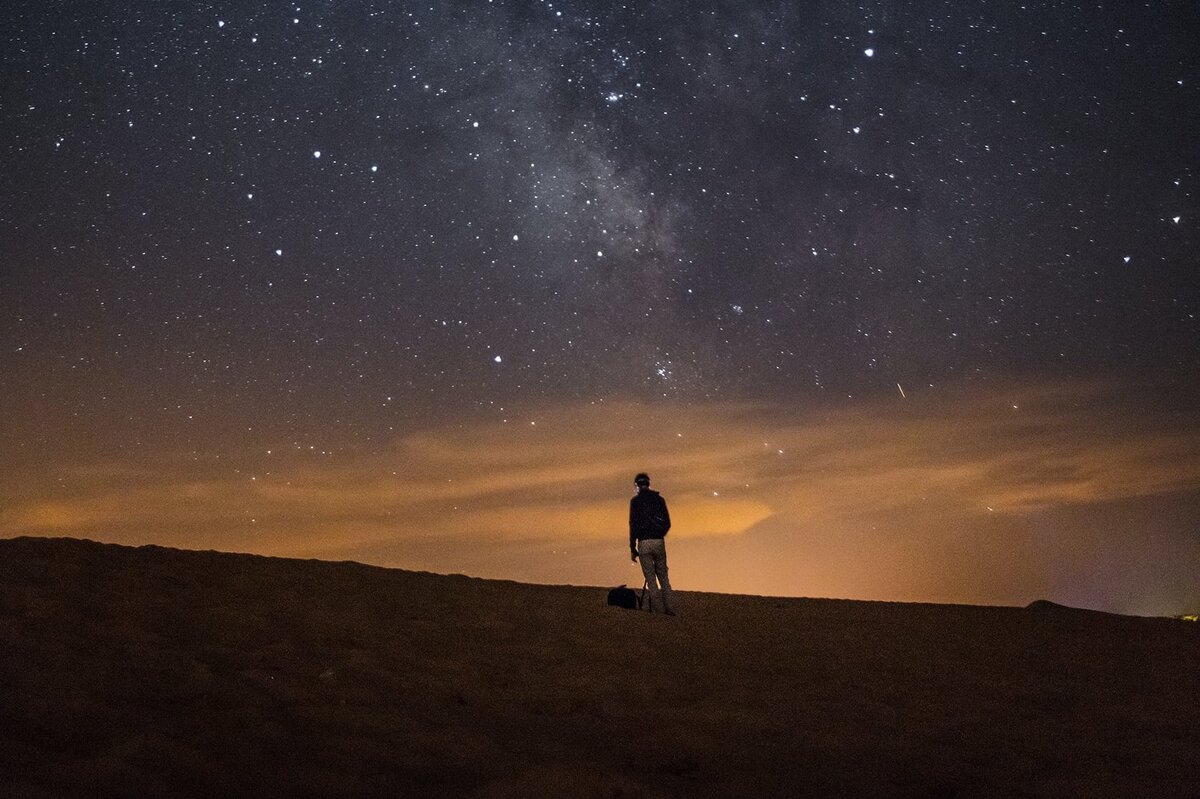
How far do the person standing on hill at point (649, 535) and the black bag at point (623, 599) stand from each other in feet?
0.87

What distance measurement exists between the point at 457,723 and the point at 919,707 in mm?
A: 3713

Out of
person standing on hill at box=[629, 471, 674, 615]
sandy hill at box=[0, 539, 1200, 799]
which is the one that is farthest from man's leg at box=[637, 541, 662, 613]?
sandy hill at box=[0, 539, 1200, 799]

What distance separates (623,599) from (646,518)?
1.06 m

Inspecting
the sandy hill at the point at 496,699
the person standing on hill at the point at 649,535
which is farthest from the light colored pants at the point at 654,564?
the sandy hill at the point at 496,699

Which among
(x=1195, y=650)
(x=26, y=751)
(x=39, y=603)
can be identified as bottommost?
(x=1195, y=650)

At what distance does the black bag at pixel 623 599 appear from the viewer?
1105 cm

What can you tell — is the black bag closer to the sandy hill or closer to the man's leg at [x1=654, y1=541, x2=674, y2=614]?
the man's leg at [x1=654, y1=541, x2=674, y2=614]

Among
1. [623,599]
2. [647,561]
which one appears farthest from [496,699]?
[647,561]

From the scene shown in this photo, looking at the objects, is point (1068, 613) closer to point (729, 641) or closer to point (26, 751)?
point (729, 641)

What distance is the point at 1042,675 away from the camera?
858 centimetres

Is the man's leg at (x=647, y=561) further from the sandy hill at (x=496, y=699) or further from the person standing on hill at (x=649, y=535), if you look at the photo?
the sandy hill at (x=496, y=699)

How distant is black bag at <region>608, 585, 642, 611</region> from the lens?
11055 millimetres

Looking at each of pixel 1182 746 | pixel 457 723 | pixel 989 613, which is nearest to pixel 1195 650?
pixel 989 613

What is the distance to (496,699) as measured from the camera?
19.3 feet
